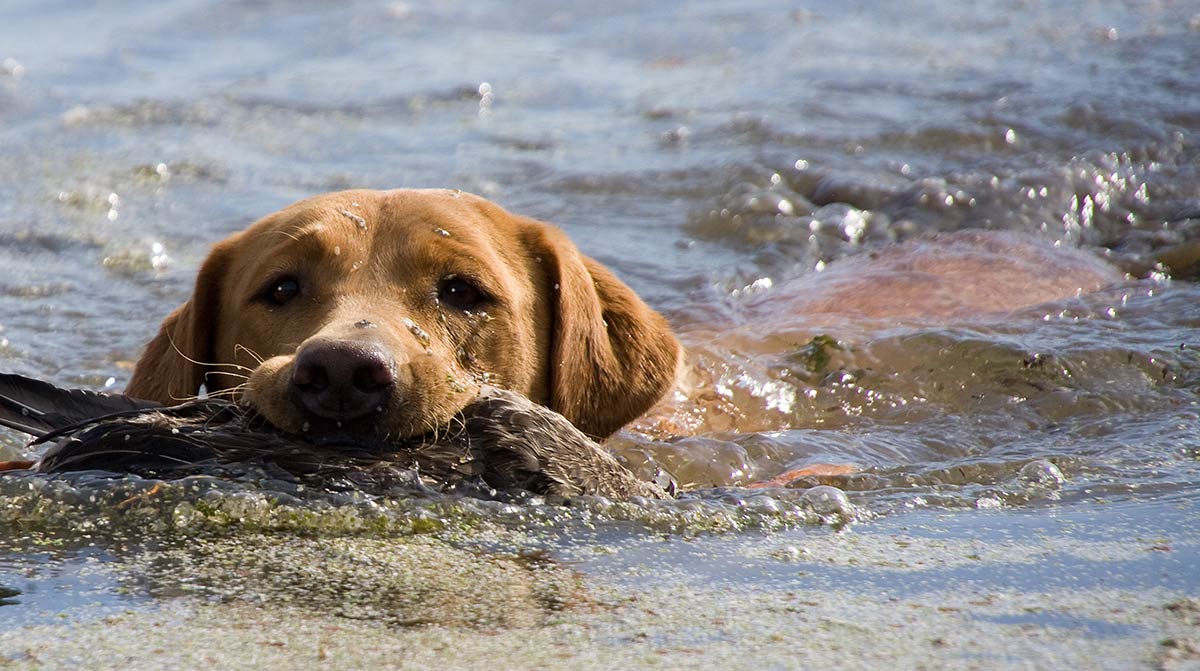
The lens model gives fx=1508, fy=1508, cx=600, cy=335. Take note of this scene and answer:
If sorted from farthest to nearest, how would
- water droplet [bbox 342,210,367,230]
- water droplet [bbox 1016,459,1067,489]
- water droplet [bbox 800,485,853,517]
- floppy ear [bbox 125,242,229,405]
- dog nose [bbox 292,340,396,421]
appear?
floppy ear [bbox 125,242,229,405] → water droplet [bbox 342,210,367,230] → water droplet [bbox 1016,459,1067,489] → water droplet [bbox 800,485,853,517] → dog nose [bbox 292,340,396,421]

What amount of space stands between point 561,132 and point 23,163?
394 cm

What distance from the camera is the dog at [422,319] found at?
3.80 m

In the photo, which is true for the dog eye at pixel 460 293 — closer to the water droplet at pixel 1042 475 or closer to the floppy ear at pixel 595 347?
the floppy ear at pixel 595 347

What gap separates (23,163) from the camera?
1073cm

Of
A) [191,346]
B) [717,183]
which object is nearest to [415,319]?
[191,346]

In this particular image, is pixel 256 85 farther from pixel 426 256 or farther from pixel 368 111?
pixel 426 256

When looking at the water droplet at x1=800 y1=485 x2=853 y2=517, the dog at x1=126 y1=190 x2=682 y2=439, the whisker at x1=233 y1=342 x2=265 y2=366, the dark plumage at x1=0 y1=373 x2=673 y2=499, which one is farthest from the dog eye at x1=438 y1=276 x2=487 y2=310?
the water droplet at x1=800 y1=485 x2=853 y2=517

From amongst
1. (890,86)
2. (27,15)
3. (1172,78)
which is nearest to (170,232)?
(890,86)

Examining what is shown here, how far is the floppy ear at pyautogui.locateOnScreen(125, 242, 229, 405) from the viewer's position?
496cm

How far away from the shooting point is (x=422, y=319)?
173 inches

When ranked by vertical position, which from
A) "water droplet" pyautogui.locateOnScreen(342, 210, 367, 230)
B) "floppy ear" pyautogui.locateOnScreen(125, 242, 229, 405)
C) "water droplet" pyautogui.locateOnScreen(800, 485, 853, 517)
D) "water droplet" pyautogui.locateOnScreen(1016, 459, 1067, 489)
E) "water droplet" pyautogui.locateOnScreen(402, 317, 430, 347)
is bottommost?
"water droplet" pyautogui.locateOnScreen(1016, 459, 1067, 489)

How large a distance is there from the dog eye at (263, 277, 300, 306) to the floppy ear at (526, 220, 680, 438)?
87 centimetres

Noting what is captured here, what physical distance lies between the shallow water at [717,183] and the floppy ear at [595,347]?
25 centimetres

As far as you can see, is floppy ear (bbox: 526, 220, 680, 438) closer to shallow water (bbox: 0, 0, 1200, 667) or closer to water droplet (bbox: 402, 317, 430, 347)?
shallow water (bbox: 0, 0, 1200, 667)
